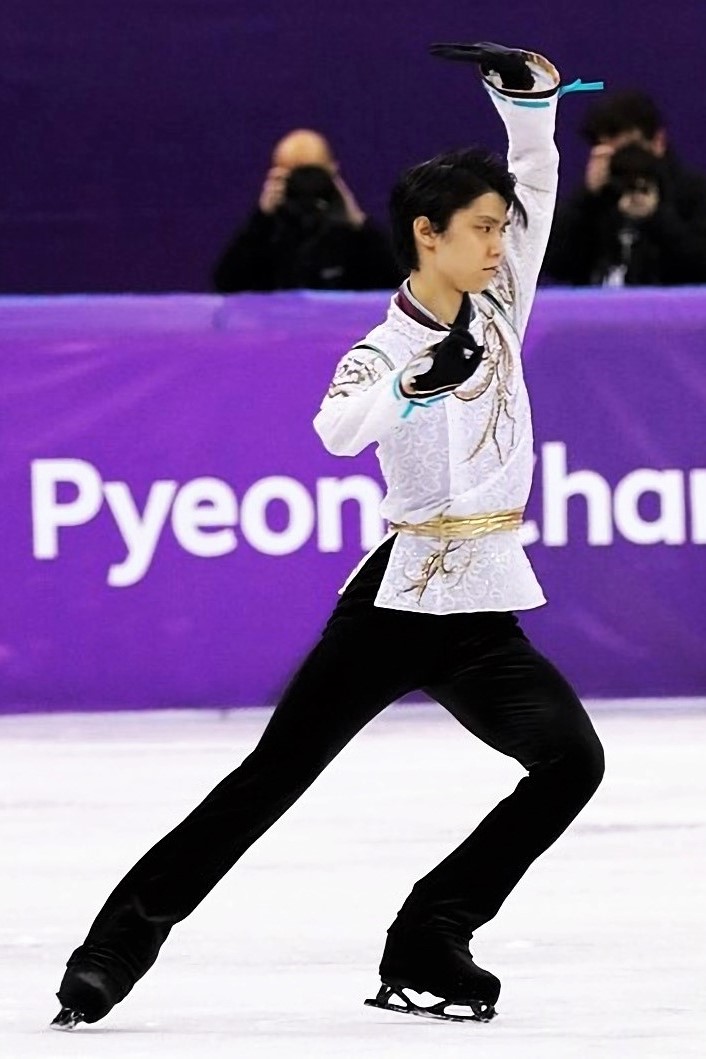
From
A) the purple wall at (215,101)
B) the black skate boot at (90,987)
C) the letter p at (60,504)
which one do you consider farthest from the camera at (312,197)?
the black skate boot at (90,987)

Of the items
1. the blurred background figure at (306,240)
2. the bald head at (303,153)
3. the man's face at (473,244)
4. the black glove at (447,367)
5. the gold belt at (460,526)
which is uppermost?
the man's face at (473,244)

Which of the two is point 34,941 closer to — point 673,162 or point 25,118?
point 673,162

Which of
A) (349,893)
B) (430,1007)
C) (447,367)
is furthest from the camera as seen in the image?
(349,893)

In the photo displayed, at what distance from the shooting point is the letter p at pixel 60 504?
7.75 metres

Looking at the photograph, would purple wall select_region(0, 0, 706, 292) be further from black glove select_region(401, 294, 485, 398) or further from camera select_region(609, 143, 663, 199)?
black glove select_region(401, 294, 485, 398)

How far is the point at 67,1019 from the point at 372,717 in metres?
0.67

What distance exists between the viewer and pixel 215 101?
11.2 meters

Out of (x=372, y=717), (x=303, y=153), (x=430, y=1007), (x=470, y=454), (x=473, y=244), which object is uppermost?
(x=473, y=244)

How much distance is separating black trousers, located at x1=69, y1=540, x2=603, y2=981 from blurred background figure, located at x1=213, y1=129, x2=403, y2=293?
16.2 feet

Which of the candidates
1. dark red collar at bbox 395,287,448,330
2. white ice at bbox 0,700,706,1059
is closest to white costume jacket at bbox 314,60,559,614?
dark red collar at bbox 395,287,448,330

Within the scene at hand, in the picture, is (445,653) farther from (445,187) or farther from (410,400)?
(445,187)

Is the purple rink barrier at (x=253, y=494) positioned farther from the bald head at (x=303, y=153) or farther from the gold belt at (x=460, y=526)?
the gold belt at (x=460, y=526)

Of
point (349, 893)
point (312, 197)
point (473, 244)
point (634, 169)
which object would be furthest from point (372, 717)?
point (312, 197)

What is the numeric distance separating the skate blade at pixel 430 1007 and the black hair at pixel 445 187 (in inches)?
45.7
